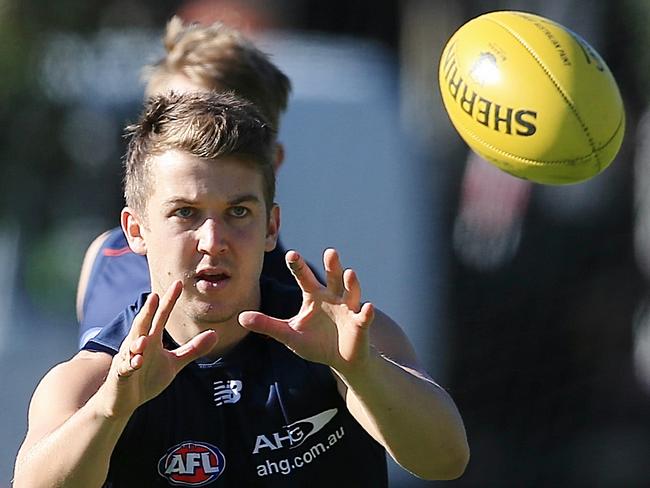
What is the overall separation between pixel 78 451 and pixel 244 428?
2.16 feet

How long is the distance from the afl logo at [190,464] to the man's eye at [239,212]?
661mm

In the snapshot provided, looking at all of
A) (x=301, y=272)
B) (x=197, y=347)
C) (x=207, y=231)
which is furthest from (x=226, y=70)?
(x=197, y=347)

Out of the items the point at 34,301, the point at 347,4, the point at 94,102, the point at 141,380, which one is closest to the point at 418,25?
the point at 347,4

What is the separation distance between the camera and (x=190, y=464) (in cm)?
432

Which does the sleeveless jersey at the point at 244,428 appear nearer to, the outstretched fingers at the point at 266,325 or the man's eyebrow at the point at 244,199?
the man's eyebrow at the point at 244,199

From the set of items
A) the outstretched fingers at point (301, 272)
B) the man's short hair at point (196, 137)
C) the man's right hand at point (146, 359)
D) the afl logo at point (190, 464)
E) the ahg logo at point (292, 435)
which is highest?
A: the man's short hair at point (196, 137)

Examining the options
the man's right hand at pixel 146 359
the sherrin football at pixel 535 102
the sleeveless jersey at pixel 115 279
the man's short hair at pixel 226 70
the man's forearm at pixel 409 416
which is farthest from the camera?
the man's short hair at pixel 226 70

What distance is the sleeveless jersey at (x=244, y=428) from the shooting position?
4305 mm

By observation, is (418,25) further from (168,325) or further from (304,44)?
(168,325)

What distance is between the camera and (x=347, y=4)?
31.6ft

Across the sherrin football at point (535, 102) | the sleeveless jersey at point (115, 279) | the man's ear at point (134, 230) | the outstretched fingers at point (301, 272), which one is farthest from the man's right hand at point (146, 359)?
the sherrin football at point (535, 102)

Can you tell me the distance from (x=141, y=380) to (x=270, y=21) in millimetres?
5960

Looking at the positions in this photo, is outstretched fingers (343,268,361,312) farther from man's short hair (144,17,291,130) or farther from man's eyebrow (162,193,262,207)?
man's short hair (144,17,291,130)

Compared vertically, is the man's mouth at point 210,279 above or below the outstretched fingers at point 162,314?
below
